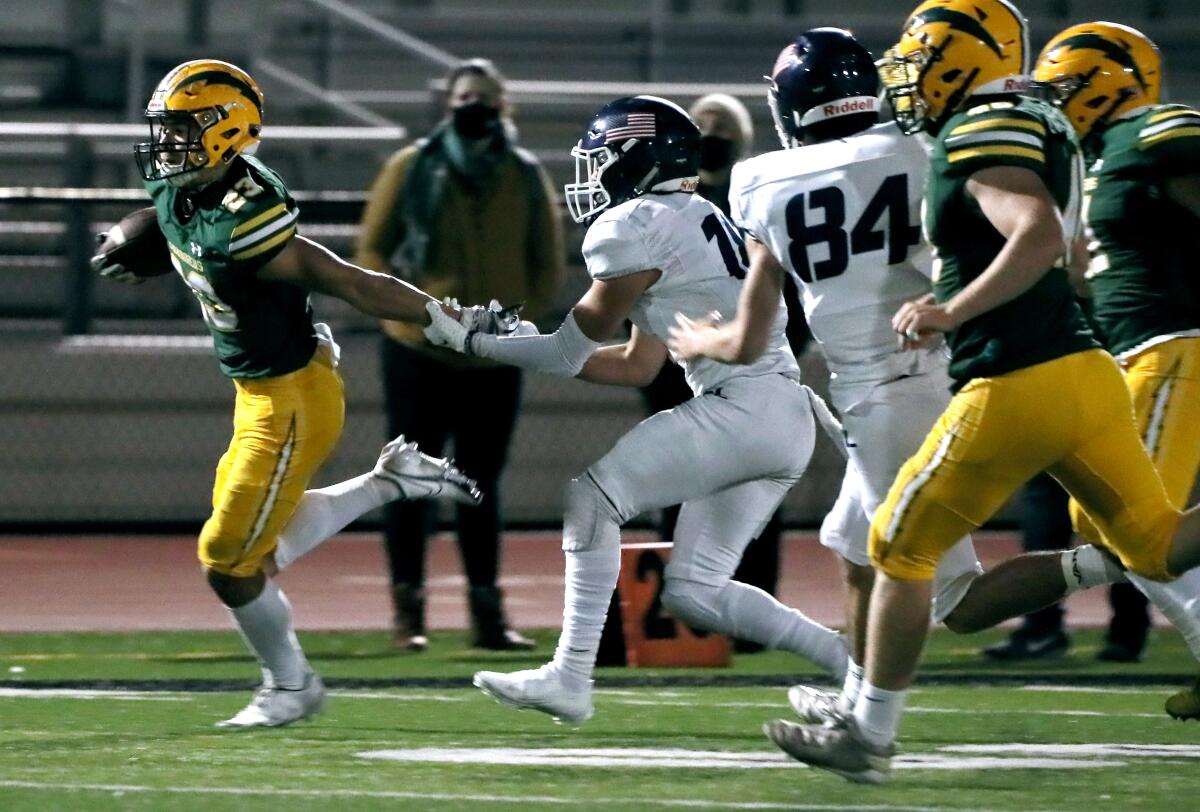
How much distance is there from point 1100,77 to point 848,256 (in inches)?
54.3

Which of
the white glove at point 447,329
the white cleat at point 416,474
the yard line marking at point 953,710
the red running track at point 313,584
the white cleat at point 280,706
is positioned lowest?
the red running track at point 313,584

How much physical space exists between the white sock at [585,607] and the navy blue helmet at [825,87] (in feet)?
3.73

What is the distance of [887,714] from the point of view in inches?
189

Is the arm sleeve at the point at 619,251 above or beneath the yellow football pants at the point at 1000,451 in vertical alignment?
above

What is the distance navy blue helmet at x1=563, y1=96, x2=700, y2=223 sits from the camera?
5.71 m

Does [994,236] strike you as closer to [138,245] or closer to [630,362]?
[630,362]

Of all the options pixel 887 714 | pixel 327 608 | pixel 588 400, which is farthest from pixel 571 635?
pixel 588 400

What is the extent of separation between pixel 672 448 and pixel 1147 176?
1595 millimetres

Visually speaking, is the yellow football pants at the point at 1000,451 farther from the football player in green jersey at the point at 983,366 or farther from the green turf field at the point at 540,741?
the green turf field at the point at 540,741

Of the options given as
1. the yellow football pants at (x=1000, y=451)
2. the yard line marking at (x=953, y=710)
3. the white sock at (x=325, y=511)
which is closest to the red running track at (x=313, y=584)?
the yard line marking at (x=953, y=710)

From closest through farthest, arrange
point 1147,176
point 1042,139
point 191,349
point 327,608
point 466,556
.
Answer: point 1042,139 < point 1147,176 < point 466,556 < point 327,608 < point 191,349

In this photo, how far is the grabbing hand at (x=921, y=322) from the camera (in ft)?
15.0

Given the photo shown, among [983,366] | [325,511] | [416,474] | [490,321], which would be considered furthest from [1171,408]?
[325,511]

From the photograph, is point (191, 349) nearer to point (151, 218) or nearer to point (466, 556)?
point (466, 556)
